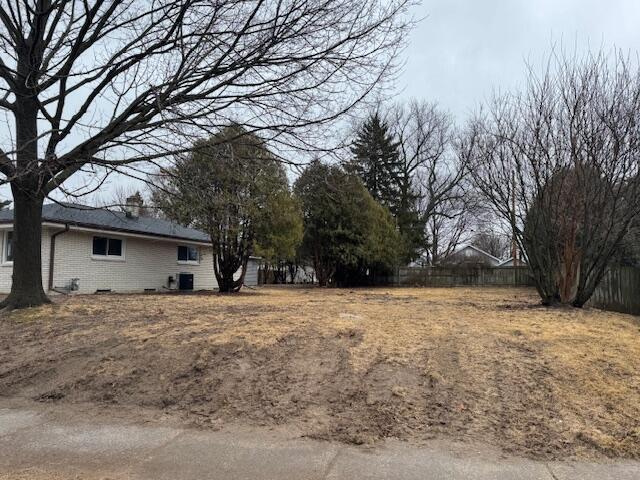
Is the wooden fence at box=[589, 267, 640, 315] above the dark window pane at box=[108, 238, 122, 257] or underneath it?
underneath

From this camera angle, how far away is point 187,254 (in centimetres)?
2448

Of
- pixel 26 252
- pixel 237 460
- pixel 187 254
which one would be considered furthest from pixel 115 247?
pixel 237 460

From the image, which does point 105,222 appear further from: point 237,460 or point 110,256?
point 237,460

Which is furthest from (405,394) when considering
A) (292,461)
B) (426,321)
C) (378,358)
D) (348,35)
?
(348,35)

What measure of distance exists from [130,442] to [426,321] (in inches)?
197

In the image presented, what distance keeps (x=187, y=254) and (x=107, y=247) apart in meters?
4.98

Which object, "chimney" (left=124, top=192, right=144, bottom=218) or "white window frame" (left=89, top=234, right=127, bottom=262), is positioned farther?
"white window frame" (left=89, top=234, right=127, bottom=262)

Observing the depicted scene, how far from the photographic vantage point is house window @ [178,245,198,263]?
23944 millimetres

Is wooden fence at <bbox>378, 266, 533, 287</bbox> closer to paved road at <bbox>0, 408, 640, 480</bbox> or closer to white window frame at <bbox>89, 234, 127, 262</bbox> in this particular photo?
white window frame at <bbox>89, 234, 127, 262</bbox>

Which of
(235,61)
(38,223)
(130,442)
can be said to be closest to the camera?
(130,442)

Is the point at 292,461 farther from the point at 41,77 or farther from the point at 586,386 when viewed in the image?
the point at 41,77

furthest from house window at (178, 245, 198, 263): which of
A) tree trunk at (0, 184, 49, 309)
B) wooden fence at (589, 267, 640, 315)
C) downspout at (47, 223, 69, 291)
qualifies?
wooden fence at (589, 267, 640, 315)

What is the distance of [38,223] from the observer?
10.8 meters

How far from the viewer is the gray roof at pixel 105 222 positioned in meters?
18.1
